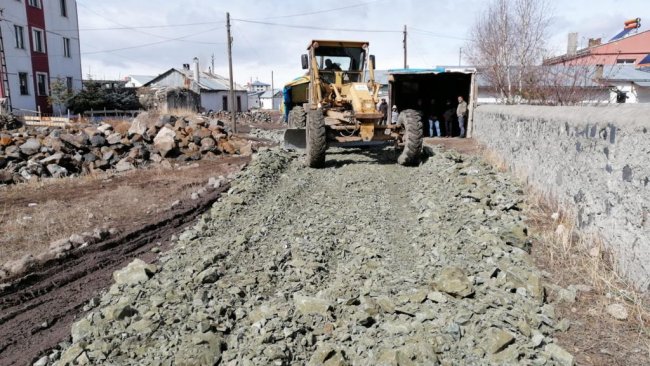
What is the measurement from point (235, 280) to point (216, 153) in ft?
37.9

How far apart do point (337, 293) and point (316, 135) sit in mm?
6317

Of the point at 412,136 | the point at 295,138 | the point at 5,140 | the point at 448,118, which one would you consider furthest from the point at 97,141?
the point at 448,118

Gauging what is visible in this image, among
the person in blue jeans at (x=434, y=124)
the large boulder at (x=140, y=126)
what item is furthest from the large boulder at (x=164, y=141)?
the person in blue jeans at (x=434, y=124)

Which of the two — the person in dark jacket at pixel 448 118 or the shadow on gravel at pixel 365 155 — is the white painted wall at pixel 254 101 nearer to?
the person in dark jacket at pixel 448 118

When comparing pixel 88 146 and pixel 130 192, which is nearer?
pixel 130 192

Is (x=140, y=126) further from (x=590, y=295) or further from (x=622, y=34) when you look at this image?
(x=622, y=34)

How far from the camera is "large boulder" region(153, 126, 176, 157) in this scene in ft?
49.7

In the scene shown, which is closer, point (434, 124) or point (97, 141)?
point (97, 141)

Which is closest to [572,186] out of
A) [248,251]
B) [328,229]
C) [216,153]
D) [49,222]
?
[328,229]

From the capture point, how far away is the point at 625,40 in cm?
3731

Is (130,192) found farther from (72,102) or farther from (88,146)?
(72,102)

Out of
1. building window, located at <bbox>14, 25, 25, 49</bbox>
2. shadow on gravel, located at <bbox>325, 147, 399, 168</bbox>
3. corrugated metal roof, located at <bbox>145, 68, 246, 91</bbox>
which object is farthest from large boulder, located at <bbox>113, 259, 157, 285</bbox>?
corrugated metal roof, located at <bbox>145, 68, 246, 91</bbox>

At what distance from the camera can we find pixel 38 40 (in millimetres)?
29031

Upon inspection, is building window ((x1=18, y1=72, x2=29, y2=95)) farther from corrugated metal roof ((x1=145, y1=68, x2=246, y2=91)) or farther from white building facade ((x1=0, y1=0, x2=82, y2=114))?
corrugated metal roof ((x1=145, y1=68, x2=246, y2=91))
